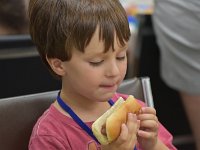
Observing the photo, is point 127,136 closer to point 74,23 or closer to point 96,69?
point 96,69

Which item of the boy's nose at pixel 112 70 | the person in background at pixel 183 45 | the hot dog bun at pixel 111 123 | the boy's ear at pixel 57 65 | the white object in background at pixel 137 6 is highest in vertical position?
the boy's nose at pixel 112 70

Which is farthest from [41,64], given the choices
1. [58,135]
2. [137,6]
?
[137,6]

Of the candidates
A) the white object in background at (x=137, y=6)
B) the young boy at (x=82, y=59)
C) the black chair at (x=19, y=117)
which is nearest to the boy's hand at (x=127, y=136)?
the young boy at (x=82, y=59)

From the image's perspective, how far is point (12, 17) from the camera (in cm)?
192

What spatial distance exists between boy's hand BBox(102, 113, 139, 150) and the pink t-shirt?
75 mm

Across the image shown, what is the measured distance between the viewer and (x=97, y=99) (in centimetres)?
104

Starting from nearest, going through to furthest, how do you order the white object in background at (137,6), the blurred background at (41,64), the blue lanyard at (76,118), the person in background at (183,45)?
the blue lanyard at (76,118) → the blurred background at (41,64) → the person in background at (183,45) → the white object in background at (137,6)

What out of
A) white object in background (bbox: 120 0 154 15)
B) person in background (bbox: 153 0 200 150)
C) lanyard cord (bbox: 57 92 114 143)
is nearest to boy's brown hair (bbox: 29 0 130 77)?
lanyard cord (bbox: 57 92 114 143)

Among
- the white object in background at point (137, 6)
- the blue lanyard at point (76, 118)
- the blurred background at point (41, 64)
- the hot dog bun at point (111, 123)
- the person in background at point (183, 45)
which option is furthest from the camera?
the white object in background at point (137, 6)

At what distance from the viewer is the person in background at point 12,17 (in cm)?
189

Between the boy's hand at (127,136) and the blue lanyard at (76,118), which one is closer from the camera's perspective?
the boy's hand at (127,136)

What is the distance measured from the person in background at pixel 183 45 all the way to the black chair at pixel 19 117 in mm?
830

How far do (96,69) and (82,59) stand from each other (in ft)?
0.13

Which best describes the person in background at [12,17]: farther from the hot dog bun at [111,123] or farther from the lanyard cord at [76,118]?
the hot dog bun at [111,123]
